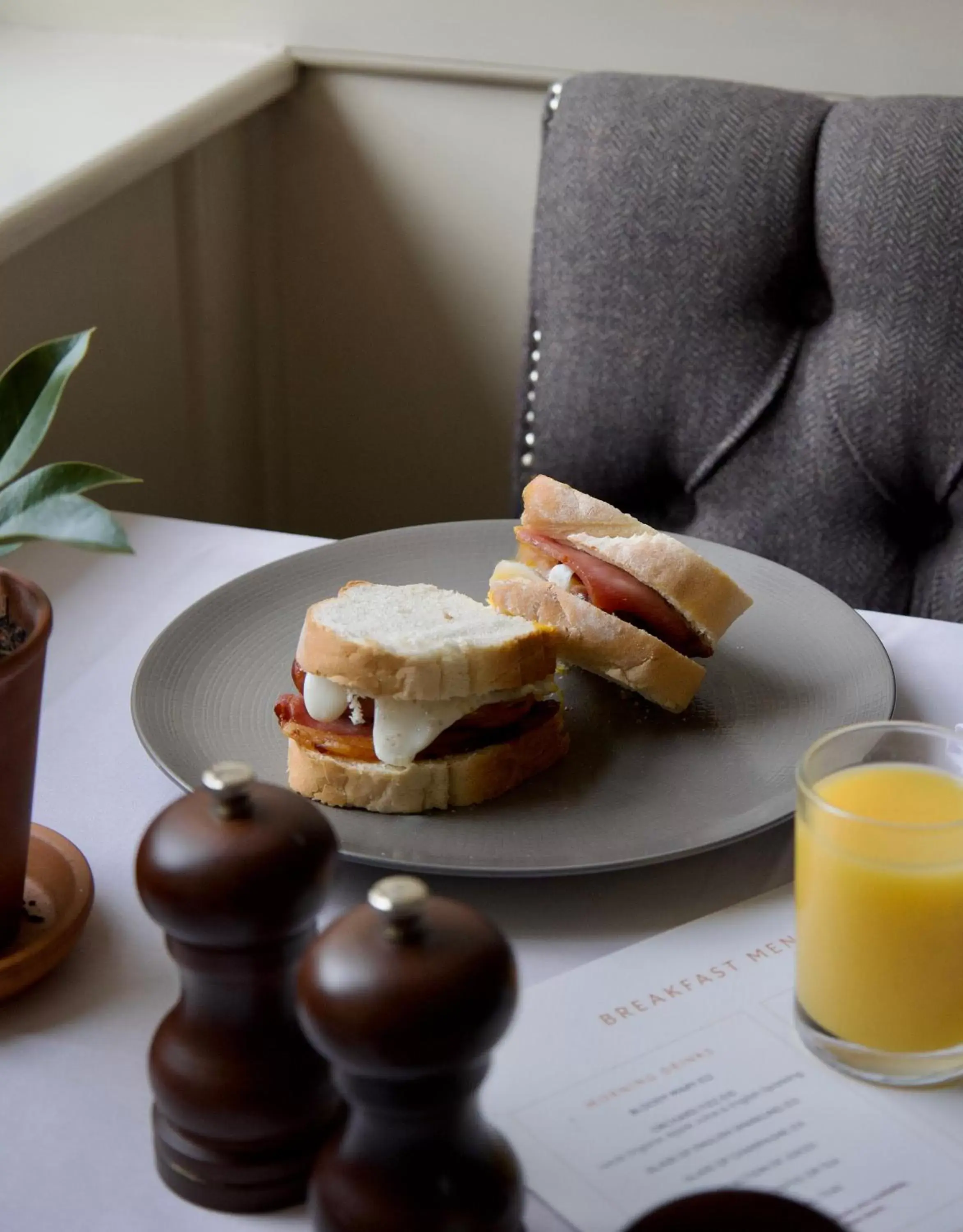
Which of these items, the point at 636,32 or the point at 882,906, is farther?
the point at 636,32

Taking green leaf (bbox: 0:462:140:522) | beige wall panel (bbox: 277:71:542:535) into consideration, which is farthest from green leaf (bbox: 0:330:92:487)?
beige wall panel (bbox: 277:71:542:535)

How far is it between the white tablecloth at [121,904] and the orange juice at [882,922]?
13cm

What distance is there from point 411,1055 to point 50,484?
0.34m

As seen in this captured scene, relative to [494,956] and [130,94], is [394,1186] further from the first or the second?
[130,94]

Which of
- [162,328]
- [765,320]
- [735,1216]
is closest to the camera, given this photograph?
[735,1216]

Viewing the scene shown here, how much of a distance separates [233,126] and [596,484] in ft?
2.69

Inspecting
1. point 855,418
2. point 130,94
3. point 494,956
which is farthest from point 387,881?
point 130,94

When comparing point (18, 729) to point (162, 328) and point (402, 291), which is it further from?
point (402, 291)

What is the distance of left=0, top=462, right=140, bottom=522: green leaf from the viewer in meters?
0.68

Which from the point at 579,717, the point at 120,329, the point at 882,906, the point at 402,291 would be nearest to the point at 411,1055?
the point at 882,906

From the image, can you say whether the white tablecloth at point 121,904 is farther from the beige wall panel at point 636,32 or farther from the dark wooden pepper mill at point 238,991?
the beige wall panel at point 636,32

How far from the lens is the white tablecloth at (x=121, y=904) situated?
633 mm

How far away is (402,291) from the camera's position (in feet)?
6.79

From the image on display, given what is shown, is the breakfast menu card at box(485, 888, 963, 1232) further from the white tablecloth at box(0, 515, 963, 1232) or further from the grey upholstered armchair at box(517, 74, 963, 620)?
the grey upholstered armchair at box(517, 74, 963, 620)
